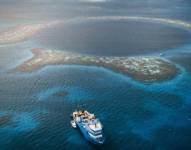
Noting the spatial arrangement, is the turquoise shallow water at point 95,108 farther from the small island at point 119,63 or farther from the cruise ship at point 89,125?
the small island at point 119,63

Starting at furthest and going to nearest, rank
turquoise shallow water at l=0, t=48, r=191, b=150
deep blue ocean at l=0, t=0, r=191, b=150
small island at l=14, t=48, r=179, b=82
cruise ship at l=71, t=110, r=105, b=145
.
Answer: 1. small island at l=14, t=48, r=179, b=82
2. deep blue ocean at l=0, t=0, r=191, b=150
3. turquoise shallow water at l=0, t=48, r=191, b=150
4. cruise ship at l=71, t=110, r=105, b=145

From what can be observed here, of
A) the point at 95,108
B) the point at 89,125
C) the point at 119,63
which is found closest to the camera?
the point at 89,125

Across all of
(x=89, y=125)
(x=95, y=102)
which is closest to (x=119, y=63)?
(x=95, y=102)

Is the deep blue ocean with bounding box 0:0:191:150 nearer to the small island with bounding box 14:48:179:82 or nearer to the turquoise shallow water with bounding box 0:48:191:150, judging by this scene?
the turquoise shallow water with bounding box 0:48:191:150

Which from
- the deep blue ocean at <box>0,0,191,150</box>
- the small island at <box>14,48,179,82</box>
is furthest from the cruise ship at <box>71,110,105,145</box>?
the small island at <box>14,48,179,82</box>

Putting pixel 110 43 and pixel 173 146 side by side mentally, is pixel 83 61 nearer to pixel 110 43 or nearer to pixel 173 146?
pixel 110 43

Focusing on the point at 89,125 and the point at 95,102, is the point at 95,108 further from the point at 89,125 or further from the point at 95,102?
the point at 89,125
